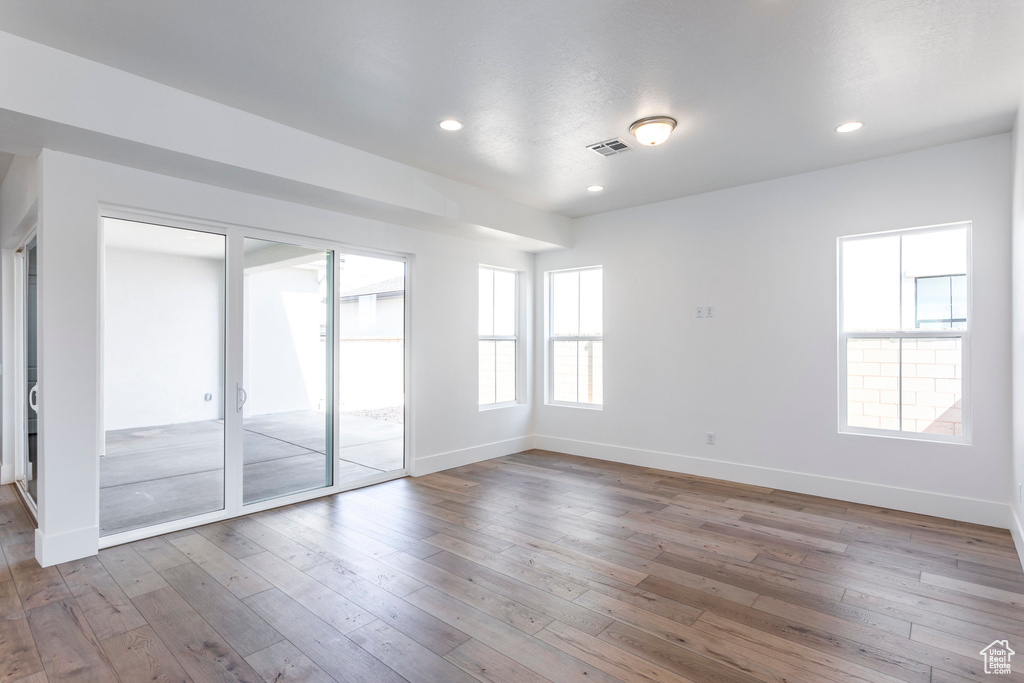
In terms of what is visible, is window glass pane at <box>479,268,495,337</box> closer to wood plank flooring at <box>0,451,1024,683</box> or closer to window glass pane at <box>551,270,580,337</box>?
window glass pane at <box>551,270,580,337</box>

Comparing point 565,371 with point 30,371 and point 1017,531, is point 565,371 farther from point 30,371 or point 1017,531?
point 30,371

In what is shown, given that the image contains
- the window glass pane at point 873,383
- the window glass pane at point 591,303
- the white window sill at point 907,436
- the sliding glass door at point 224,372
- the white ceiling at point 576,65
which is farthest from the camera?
the window glass pane at point 591,303

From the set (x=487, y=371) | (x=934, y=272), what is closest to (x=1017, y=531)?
(x=934, y=272)

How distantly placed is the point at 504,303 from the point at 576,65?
3.70 metres

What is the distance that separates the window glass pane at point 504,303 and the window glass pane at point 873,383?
351 centimetres

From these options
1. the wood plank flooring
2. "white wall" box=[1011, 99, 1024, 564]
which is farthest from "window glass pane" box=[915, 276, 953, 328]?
the wood plank flooring

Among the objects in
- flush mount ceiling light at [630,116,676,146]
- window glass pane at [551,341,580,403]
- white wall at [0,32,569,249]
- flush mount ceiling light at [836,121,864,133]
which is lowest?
window glass pane at [551,341,580,403]

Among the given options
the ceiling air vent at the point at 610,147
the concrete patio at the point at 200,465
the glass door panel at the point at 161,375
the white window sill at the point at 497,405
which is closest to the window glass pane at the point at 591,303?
the white window sill at the point at 497,405

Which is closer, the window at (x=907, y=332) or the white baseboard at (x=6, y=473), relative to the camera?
the window at (x=907, y=332)

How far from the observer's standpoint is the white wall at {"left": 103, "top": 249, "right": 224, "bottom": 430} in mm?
3482

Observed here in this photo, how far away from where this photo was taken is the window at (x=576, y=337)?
606cm

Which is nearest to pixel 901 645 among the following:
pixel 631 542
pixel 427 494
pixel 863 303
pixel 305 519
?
pixel 631 542

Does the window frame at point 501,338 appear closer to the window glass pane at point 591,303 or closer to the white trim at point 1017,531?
the window glass pane at point 591,303

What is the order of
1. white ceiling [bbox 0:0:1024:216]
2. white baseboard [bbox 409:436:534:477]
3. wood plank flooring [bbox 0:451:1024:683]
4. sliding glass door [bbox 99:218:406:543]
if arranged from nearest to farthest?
wood plank flooring [bbox 0:451:1024:683], white ceiling [bbox 0:0:1024:216], sliding glass door [bbox 99:218:406:543], white baseboard [bbox 409:436:534:477]
